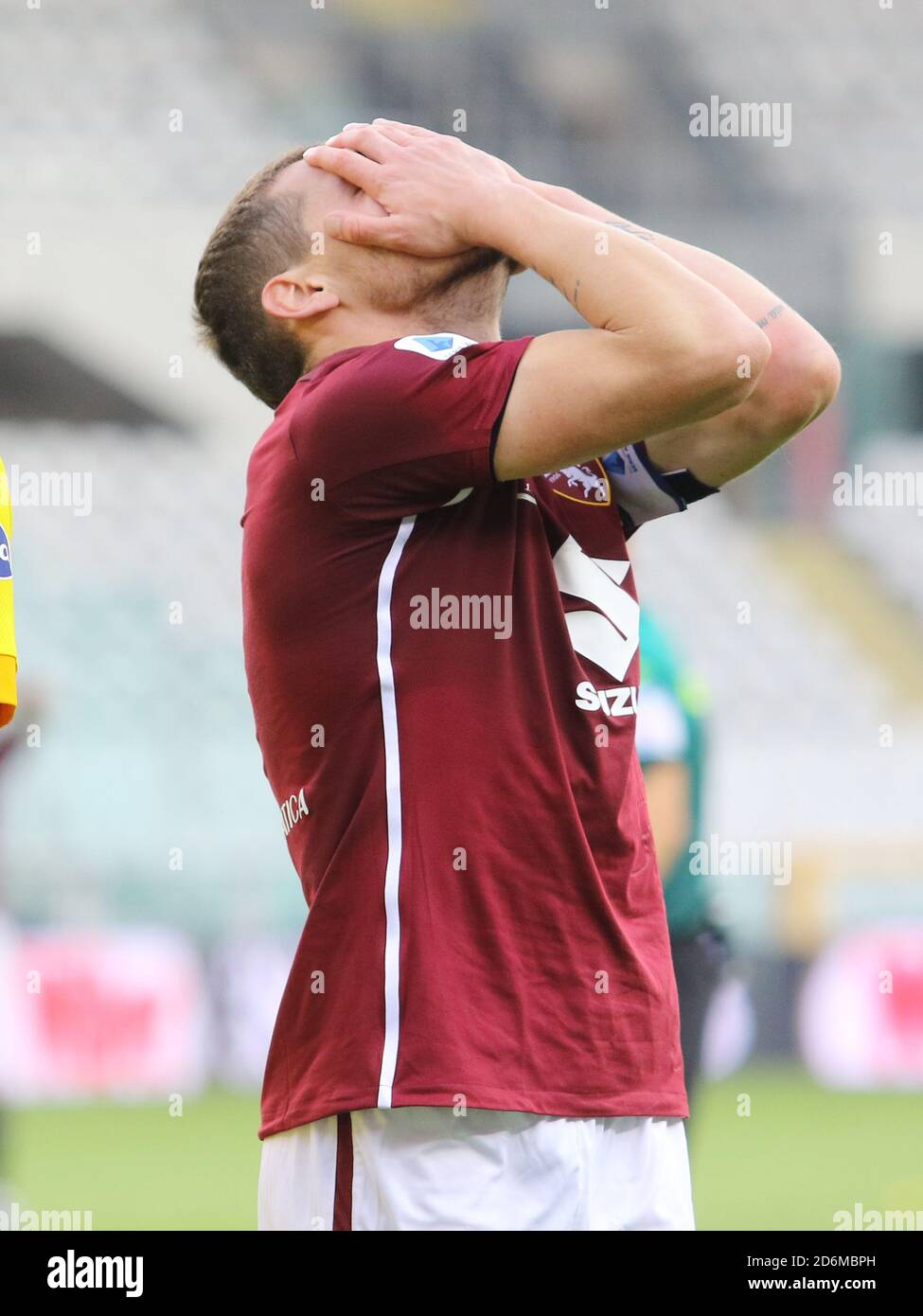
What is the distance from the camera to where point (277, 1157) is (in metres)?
1.84

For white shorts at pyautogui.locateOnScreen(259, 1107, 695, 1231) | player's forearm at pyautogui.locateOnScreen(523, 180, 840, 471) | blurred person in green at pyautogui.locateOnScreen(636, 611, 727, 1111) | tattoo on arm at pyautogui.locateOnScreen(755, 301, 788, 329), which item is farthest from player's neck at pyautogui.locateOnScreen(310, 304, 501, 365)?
blurred person in green at pyautogui.locateOnScreen(636, 611, 727, 1111)

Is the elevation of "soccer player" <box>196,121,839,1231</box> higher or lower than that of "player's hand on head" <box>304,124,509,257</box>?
lower

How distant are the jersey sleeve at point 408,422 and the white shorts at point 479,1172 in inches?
26.0

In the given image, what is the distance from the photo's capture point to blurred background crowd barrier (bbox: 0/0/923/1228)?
12.0 meters

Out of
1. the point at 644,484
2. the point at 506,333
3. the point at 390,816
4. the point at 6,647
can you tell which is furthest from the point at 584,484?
the point at 506,333

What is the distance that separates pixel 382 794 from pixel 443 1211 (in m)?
0.44

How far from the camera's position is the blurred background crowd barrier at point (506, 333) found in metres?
12.0

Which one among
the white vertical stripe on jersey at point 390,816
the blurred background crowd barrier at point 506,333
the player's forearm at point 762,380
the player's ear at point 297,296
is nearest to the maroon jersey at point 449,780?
the white vertical stripe on jersey at point 390,816

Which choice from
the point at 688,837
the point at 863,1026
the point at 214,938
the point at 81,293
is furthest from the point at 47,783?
the point at 688,837

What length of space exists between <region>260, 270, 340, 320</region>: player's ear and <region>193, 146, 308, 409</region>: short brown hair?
0.09 feet

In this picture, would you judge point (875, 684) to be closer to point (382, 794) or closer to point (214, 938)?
point (214, 938)

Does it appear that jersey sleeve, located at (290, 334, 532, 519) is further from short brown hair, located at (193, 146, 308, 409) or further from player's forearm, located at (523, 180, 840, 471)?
player's forearm, located at (523, 180, 840, 471)

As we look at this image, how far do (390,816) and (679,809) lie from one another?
1.75 meters

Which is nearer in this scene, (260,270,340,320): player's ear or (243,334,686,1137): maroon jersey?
(243,334,686,1137): maroon jersey
